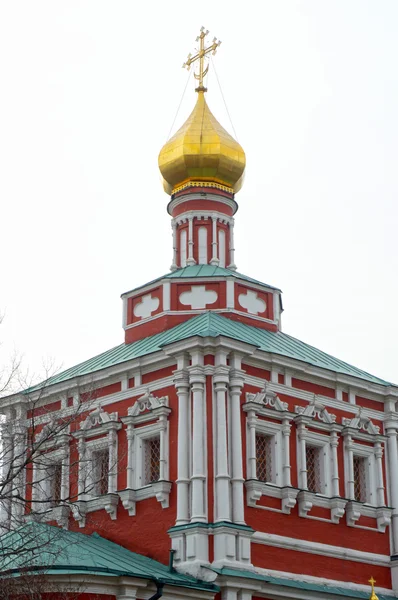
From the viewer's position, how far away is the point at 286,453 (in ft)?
57.5

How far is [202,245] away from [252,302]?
2.27m

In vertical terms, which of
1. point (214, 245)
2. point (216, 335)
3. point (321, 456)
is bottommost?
point (321, 456)

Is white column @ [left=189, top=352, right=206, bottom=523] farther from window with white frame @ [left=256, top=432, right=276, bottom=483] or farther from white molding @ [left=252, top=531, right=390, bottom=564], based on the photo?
window with white frame @ [left=256, top=432, right=276, bottom=483]

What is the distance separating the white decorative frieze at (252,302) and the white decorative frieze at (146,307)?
4.90 ft

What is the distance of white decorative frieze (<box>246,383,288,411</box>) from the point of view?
1730cm

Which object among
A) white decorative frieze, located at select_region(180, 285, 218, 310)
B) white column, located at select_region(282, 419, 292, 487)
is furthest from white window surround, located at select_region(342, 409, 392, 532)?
white decorative frieze, located at select_region(180, 285, 218, 310)

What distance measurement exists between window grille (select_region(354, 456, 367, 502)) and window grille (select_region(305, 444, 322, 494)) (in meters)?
0.93

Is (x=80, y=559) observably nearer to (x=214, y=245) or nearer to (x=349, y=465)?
(x=349, y=465)

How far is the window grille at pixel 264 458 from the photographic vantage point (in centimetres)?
1742

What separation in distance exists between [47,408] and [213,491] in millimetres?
4451

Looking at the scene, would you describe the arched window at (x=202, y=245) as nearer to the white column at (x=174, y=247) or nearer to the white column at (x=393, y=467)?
the white column at (x=174, y=247)

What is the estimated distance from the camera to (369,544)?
18.4 m

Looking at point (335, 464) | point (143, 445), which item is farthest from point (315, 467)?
point (143, 445)

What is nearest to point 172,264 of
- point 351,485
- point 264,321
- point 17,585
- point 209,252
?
point 209,252
